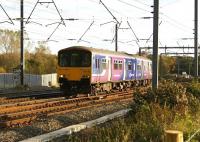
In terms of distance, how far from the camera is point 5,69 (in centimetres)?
7338

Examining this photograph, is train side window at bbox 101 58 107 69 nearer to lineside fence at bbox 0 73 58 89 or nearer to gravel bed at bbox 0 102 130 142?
gravel bed at bbox 0 102 130 142

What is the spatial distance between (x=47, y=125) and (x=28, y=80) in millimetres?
37863

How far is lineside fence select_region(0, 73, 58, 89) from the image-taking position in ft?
152

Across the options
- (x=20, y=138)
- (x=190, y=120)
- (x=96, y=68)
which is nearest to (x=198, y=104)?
(x=190, y=120)

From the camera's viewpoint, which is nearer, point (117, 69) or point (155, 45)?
point (155, 45)

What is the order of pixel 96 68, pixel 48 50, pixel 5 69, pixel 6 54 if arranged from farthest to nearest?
pixel 48 50 < pixel 6 54 < pixel 5 69 < pixel 96 68

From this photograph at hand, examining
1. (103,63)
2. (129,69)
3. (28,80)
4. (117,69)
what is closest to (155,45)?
(103,63)

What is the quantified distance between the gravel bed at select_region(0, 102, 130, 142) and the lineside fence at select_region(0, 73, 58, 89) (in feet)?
86.4

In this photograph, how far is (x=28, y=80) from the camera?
52344 mm

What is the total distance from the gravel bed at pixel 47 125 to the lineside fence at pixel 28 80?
26.3 metres

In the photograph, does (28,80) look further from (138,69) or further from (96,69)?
(96,69)

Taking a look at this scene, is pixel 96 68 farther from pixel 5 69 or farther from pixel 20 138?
pixel 5 69

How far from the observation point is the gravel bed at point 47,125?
13.1m

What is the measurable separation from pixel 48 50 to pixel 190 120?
85.2 metres
